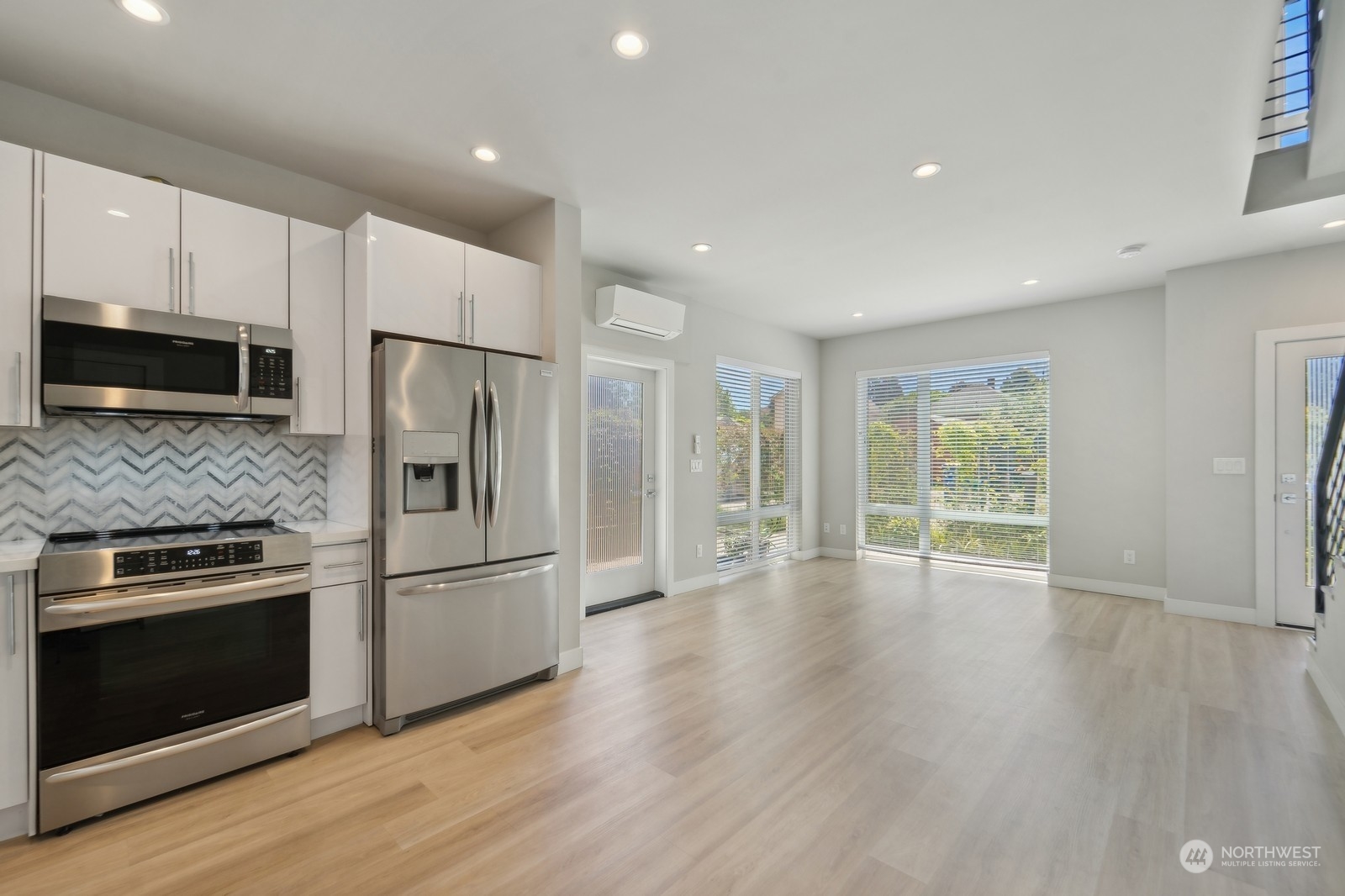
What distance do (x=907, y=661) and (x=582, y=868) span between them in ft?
8.24

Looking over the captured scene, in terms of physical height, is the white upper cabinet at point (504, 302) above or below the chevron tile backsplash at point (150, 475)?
above

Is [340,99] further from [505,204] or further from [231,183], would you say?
[505,204]

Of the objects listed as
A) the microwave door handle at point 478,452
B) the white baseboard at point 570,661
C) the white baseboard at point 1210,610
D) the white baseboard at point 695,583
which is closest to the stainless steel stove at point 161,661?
the microwave door handle at point 478,452

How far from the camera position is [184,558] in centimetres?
221

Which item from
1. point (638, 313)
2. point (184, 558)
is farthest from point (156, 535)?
point (638, 313)

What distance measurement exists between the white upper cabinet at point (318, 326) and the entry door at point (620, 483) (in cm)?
205

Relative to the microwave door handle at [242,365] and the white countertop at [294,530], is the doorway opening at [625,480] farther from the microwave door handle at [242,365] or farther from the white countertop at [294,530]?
the microwave door handle at [242,365]

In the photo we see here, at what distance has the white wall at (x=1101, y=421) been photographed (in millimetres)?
5102

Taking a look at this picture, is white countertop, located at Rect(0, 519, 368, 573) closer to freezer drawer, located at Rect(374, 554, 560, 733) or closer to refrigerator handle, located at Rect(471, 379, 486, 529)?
freezer drawer, located at Rect(374, 554, 560, 733)

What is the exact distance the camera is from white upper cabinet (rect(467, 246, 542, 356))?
316 cm

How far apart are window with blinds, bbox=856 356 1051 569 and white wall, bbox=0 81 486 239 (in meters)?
5.61

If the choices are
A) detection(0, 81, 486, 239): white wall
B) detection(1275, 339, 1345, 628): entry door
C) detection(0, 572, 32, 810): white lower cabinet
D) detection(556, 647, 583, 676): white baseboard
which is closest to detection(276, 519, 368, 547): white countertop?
detection(0, 572, 32, 810): white lower cabinet

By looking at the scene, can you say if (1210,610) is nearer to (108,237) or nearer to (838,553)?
(838,553)

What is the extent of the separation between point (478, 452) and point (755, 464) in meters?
3.95
